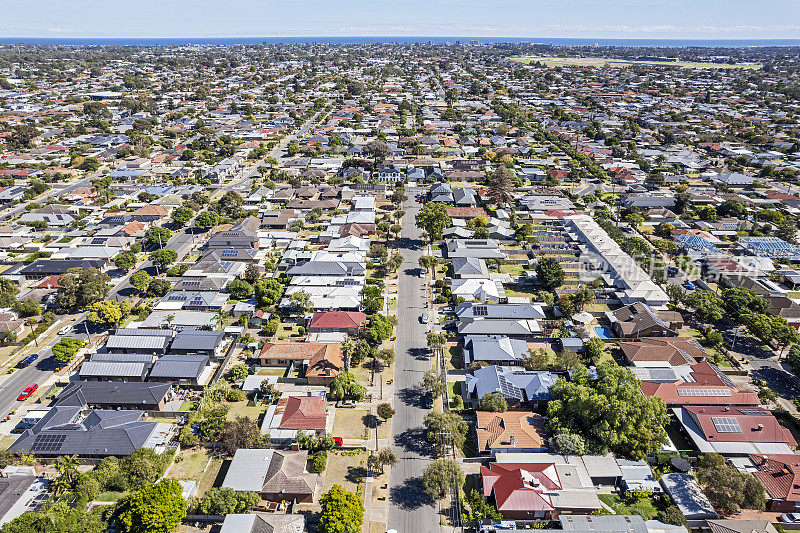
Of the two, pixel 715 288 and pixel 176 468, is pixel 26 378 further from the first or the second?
pixel 715 288

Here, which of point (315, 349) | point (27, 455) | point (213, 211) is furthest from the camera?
point (213, 211)

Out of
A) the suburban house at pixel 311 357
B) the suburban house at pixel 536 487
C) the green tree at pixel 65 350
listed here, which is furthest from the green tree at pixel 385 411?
the green tree at pixel 65 350

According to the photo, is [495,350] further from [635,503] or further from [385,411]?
[635,503]

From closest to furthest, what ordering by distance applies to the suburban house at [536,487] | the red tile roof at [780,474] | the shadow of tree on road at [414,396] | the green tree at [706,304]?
the suburban house at [536,487]
the red tile roof at [780,474]
the shadow of tree on road at [414,396]
the green tree at [706,304]

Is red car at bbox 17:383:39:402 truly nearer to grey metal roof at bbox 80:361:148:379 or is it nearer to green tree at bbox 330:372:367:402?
grey metal roof at bbox 80:361:148:379

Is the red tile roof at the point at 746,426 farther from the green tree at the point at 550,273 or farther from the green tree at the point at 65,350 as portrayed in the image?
the green tree at the point at 65,350

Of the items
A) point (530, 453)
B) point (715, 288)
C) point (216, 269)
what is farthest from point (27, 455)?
point (715, 288)

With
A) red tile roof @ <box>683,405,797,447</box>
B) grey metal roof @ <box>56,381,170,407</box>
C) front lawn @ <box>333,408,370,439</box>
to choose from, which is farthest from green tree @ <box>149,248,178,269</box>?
red tile roof @ <box>683,405,797,447</box>
